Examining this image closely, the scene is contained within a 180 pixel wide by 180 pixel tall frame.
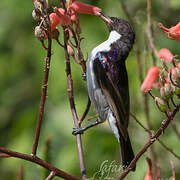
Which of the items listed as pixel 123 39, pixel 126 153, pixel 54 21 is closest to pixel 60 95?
pixel 123 39

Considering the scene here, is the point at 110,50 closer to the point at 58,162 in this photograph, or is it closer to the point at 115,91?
the point at 115,91

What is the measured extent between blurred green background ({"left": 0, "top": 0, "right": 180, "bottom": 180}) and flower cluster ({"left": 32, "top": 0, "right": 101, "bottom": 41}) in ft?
3.87

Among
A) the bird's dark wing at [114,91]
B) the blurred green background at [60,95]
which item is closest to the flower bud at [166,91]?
the bird's dark wing at [114,91]

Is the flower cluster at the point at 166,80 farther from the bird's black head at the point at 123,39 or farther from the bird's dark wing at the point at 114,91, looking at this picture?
the bird's black head at the point at 123,39

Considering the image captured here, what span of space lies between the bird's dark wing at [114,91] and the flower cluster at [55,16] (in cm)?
64

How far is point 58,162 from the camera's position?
564 cm

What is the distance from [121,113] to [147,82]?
3.32 ft

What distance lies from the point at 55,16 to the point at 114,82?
1.06 metres

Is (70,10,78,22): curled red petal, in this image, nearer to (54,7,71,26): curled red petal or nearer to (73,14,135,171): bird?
(54,7,71,26): curled red petal

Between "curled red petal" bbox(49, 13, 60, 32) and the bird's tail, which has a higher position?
"curled red petal" bbox(49, 13, 60, 32)

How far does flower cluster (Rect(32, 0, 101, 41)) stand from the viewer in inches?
→ 121

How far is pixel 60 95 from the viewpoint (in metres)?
6.22

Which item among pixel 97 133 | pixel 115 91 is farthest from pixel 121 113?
pixel 97 133

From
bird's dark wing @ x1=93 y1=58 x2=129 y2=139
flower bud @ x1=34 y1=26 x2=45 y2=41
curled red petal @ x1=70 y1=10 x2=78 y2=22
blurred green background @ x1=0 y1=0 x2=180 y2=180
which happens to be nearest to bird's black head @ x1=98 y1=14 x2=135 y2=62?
bird's dark wing @ x1=93 y1=58 x2=129 y2=139
